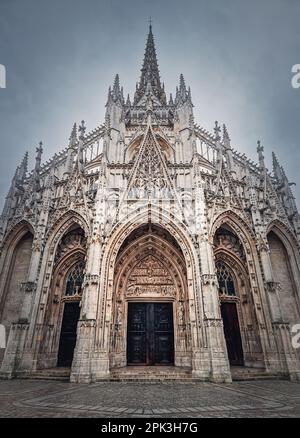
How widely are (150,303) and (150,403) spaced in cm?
874

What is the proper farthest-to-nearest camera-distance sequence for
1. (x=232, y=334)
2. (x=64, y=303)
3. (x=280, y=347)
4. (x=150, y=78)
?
(x=150, y=78) → (x=64, y=303) → (x=232, y=334) → (x=280, y=347)

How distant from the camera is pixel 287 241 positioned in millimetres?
15695

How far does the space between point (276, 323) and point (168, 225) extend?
7.09 m

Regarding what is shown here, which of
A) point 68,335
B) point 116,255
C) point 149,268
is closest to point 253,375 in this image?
point 149,268

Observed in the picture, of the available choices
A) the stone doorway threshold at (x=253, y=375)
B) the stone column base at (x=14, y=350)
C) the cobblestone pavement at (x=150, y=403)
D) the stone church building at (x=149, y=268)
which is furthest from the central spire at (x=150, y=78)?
the cobblestone pavement at (x=150, y=403)

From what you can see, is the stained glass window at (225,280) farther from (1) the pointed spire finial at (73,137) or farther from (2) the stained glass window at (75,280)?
(1) the pointed spire finial at (73,137)

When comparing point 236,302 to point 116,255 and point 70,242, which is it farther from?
point 70,242

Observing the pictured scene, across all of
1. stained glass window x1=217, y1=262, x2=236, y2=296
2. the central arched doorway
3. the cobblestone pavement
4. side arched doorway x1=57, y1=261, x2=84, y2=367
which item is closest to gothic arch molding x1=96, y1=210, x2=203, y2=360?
the central arched doorway

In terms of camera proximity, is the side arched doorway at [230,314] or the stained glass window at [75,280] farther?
Answer: the stained glass window at [75,280]

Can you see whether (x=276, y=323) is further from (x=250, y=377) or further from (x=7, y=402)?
(x=7, y=402)

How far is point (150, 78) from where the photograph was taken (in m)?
29.6

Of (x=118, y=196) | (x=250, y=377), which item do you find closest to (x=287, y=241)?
(x=250, y=377)

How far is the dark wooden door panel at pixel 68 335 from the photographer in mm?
13648

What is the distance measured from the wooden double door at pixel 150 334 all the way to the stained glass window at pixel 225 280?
3352mm
